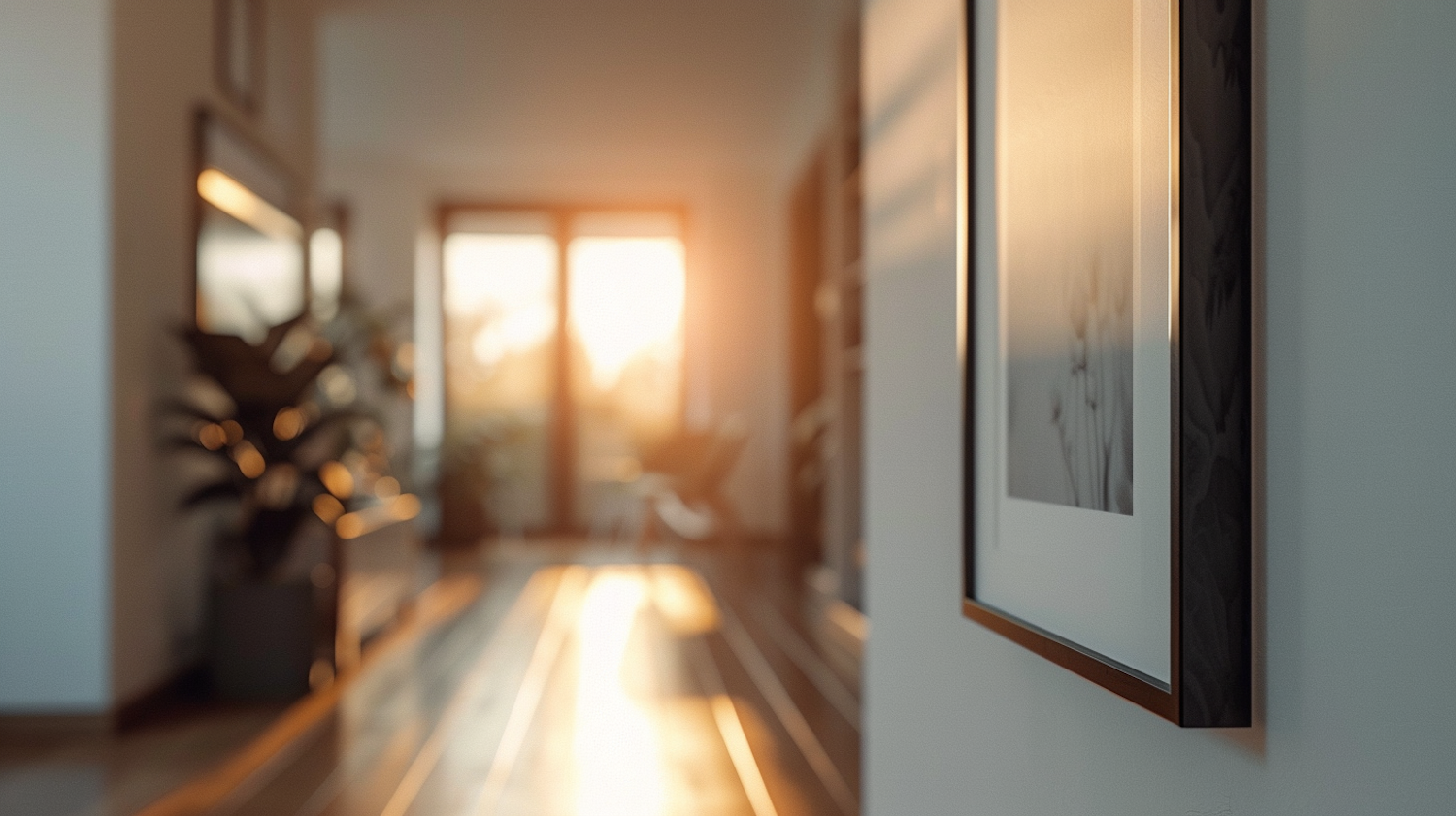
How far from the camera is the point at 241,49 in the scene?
4.17 meters

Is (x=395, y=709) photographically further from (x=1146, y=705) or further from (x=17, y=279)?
(x=1146, y=705)

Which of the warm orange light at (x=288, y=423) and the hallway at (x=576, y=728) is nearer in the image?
the hallway at (x=576, y=728)

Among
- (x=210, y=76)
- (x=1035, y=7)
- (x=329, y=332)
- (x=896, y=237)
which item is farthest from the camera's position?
(x=329, y=332)

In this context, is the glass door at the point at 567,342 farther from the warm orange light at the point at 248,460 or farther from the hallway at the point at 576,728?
the warm orange light at the point at 248,460

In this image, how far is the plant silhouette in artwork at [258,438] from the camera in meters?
3.46

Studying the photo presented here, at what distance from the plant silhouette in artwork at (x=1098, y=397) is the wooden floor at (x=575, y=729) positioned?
1684mm

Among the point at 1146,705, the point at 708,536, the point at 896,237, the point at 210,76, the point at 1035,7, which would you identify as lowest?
the point at 708,536

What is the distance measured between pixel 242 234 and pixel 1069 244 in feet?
12.5

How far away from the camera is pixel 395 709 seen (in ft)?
10.9

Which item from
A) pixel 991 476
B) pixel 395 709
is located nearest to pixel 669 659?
pixel 395 709

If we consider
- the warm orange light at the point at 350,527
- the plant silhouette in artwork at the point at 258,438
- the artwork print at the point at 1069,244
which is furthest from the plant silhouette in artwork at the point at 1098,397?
the warm orange light at the point at 350,527

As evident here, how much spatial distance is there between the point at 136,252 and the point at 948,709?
9.71 feet

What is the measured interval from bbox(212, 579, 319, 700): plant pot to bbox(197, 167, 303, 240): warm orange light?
4.53ft

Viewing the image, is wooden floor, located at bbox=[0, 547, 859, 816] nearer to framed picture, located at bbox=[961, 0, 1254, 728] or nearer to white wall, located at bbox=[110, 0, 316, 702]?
white wall, located at bbox=[110, 0, 316, 702]
